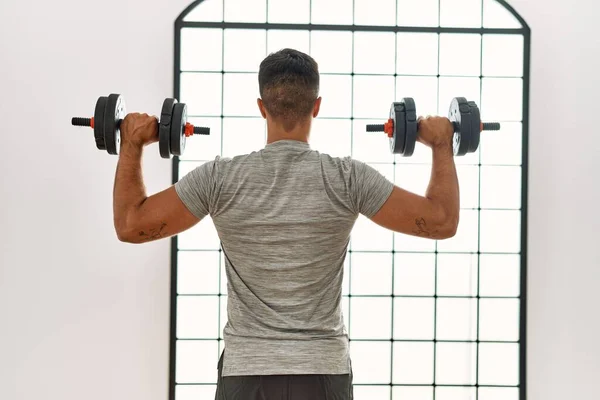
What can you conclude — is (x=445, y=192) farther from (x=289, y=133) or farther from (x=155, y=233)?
(x=155, y=233)

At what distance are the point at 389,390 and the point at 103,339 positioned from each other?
1.28 metres

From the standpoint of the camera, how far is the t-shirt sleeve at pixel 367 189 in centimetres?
163

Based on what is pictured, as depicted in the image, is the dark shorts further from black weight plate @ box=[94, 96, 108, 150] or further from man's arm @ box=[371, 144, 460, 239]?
black weight plate @ box=[94, 96, 108, 150]

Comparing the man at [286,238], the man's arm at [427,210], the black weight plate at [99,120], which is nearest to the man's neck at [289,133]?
the man at [286,238]

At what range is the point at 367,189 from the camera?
1632mm

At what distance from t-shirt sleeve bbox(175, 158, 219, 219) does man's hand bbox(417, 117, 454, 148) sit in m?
0.53

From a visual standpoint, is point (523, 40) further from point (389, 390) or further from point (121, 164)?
point (121, 164)

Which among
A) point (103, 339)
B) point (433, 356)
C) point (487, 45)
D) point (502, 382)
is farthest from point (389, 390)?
point (487, 45)

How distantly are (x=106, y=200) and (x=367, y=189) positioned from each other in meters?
1.91

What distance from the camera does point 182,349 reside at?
3359 mm

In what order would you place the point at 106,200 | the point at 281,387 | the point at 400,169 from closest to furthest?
the point at 281,387
the point at 106,200
the point at 400,169

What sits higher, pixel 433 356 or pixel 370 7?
pixel 370 7

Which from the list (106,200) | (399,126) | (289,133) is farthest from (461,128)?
(106,200)

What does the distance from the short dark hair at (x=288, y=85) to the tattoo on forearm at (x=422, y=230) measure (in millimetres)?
350
